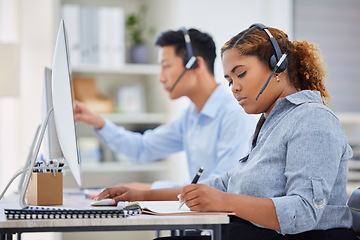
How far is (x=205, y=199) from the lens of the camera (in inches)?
48.9

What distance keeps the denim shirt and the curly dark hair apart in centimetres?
9

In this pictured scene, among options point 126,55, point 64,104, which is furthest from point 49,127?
point 126,55

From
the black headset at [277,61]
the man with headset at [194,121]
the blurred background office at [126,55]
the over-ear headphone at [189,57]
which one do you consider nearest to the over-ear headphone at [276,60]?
the black headset at [277,61]

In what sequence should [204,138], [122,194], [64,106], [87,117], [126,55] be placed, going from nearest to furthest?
[64,106], [122,194], [204,138], [87,117], [126,55]

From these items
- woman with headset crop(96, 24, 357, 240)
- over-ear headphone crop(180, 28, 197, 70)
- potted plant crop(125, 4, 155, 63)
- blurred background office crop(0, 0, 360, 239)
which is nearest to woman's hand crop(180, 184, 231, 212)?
woman with headset crop(96, 24, 357, 240)

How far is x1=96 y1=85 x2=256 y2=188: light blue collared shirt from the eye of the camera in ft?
7.35

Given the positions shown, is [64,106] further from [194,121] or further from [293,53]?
[194,121]

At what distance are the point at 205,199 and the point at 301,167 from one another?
24 cm

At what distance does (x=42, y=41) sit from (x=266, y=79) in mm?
A: 2226

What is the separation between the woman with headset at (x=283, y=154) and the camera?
4.05 ft

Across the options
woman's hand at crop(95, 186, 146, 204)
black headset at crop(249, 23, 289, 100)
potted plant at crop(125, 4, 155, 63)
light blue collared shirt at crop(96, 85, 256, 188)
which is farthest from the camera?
potted plant at crop(125, 4, 155, 63)

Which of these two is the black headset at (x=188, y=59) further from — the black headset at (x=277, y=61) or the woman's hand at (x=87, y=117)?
the black headset at (x=277, y=61)

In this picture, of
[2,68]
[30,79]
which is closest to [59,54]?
[2,68]

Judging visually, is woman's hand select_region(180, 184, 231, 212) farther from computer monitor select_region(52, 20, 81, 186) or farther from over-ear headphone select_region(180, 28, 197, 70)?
over-ear headphone select_region(180, 28, 197, 70)
